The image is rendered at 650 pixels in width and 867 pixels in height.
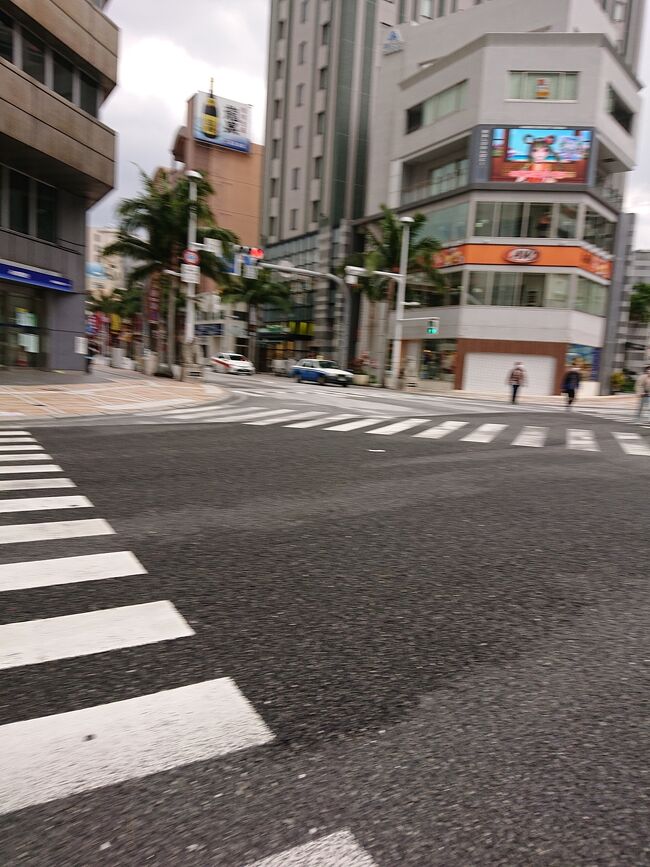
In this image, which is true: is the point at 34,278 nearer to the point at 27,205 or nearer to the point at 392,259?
the point at 27,205

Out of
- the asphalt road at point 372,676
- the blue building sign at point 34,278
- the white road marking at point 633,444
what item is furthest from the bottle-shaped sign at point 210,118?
the asphalt road at point 372,676

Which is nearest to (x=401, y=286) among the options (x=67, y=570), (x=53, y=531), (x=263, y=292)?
(x=263, y=292)

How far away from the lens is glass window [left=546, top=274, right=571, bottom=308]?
1516 inches

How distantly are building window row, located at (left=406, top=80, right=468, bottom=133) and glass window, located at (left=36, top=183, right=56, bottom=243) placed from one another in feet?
94.1

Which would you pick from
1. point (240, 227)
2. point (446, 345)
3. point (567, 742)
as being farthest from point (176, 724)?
point (240, 227)

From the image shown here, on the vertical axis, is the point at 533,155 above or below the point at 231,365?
above

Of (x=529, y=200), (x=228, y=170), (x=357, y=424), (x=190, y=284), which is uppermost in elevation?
(x=228, y=170)

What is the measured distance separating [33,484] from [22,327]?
19.4 m

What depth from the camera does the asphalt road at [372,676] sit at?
1.78 metres

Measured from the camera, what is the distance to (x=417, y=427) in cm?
1419

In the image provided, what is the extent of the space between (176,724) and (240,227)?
89.0m

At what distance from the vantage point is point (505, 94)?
128 ft

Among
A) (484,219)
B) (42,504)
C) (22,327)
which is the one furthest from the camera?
(484,219)

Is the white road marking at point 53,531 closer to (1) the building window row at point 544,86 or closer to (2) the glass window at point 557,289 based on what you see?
(2) the glass window at point 557,289
